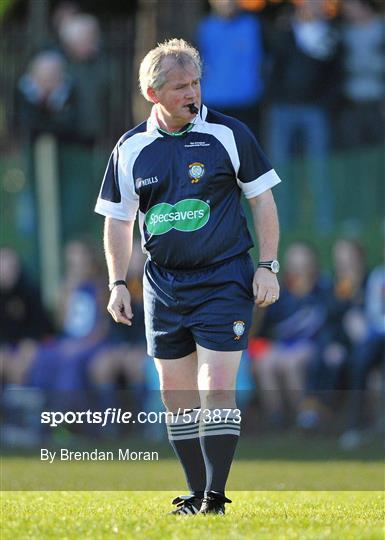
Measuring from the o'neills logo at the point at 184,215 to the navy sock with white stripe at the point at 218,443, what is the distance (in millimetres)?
935

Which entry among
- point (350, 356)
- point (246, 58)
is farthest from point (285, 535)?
point (246, 58)

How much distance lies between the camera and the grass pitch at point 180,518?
5.46 m

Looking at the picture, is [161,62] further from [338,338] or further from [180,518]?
[338,338]

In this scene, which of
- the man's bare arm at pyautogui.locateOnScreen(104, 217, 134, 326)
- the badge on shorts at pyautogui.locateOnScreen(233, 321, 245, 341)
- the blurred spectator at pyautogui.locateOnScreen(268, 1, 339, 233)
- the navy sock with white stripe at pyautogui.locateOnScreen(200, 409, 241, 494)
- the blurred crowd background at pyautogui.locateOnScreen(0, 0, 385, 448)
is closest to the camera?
the navy sock with white stripe at pyautogui.locateOnScreen(200, 409, 241, 494)

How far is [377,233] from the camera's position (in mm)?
15680

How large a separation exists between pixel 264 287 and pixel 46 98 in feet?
33.6

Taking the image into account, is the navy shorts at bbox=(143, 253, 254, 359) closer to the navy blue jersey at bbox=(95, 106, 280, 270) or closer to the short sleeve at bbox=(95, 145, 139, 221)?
the navy blue jersey at bbox=(95, 106, 280, 270)

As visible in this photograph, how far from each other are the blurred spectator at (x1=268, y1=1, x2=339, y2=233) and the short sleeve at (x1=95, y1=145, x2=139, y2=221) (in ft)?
30.1

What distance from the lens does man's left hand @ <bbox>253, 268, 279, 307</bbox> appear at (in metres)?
6.55

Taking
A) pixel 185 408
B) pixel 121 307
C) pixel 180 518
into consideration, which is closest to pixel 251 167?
pixel 121 307

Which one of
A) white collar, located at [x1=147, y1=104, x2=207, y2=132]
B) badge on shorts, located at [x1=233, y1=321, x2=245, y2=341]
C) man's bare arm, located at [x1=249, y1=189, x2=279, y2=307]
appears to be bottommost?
badge on shorts, located at [x1=233, y1=321, x2=245, y2=341]

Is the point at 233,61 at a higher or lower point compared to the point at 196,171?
lower

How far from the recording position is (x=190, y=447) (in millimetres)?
6789

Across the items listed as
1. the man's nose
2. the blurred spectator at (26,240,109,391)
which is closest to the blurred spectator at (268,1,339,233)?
the blurred spectator at (26,240,109,391)
